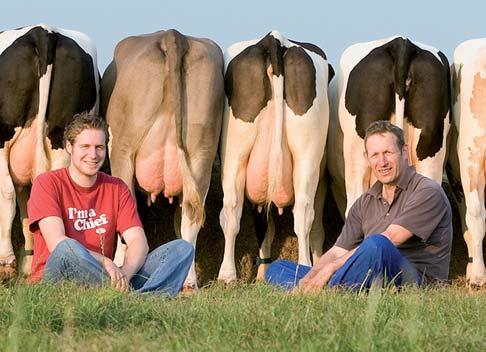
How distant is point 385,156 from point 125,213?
2.05 m

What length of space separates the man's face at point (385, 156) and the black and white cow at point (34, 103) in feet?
13.5

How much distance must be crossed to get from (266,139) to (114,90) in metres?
1.72

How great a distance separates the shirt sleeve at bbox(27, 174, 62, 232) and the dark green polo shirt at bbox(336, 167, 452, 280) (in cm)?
226

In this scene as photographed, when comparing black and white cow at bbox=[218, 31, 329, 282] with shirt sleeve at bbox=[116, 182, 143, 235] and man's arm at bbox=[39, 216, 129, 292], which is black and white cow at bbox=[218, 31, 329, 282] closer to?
shirt sleeve at bbox=[116, 182, 143, 235]

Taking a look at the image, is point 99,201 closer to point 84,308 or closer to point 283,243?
point 84,308

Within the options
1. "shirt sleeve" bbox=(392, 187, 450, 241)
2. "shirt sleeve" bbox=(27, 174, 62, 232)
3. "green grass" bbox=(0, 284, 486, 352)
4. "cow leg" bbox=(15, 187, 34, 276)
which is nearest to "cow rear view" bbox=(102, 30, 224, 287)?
"cow leg" bbox=(15, 187, 34, 276)

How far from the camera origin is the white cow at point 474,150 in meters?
11.8

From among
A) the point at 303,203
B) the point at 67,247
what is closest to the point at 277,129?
the point at 303,203

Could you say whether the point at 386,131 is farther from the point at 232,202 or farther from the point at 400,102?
the point at 232,202

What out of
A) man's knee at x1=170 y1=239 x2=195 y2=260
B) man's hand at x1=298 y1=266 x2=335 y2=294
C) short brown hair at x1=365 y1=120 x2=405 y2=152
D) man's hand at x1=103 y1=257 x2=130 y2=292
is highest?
short brown hair at x1=365 y1=120 x2=405 y2=152

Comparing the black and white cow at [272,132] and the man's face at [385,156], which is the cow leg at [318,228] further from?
the man's face at [385,156]

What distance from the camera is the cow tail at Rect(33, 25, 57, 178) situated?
1114 cm

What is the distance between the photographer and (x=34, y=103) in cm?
1127

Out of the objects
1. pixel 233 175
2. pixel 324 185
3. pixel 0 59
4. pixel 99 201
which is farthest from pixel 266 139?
pixel 99 201
